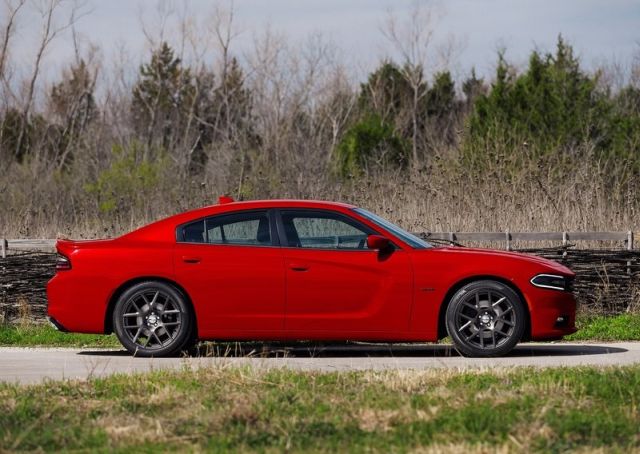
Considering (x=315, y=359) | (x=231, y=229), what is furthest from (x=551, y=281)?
(x=231, y=229)

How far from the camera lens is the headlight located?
11.4m

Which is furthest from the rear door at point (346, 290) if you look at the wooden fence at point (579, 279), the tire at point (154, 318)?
the wooden fence at point (579, 279)

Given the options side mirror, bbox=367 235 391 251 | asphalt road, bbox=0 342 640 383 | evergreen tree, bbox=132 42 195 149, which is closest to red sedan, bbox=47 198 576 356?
side mirror, bbox=367 235 391 251

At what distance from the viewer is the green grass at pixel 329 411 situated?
21.6 feet

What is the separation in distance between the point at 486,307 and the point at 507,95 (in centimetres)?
3269

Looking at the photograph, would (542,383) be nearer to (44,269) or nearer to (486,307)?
(486,307)

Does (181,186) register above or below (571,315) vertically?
above

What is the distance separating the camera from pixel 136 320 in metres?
11.5

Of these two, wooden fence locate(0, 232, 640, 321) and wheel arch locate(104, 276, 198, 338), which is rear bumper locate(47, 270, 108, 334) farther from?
wooden fence locate(0, 232, 640, 321)

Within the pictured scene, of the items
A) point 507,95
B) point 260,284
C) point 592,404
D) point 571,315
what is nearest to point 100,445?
point 592,404

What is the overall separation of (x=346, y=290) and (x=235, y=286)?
3.37 ft

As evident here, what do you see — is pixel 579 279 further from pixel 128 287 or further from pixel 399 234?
pixel 128 287

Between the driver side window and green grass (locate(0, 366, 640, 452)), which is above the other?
the driver side window

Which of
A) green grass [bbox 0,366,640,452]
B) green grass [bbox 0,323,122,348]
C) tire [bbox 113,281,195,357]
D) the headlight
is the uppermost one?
the headlight
